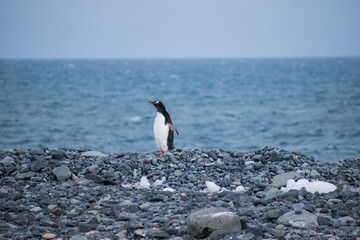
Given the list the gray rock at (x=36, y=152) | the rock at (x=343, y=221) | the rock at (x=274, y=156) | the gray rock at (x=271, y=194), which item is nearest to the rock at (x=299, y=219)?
the rock at (x=343, y=221)

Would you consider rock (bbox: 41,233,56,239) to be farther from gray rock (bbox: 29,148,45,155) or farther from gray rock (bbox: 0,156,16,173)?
gray rock (bbox: 29,148,45,155)

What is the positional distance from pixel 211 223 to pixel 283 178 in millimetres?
2318

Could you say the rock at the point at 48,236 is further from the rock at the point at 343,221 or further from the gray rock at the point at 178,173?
the rock at the point at 343,221

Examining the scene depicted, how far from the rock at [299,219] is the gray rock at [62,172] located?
3633mm

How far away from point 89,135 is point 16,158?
16.8m

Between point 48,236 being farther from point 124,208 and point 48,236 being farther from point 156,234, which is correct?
point 156,234

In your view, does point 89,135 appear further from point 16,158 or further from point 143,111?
point 16,158

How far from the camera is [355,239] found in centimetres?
432

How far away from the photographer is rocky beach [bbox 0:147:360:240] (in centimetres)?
467

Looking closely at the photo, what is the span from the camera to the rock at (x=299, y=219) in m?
4.69

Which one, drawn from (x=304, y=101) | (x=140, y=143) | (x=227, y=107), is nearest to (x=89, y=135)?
(x=140, y=143)

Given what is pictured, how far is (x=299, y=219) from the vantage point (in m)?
4.76

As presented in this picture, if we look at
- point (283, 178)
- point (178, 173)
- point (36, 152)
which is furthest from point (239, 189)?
point (36, 152)

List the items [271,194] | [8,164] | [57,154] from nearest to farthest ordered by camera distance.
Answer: [271,194] → [8,164] → [57,154]
